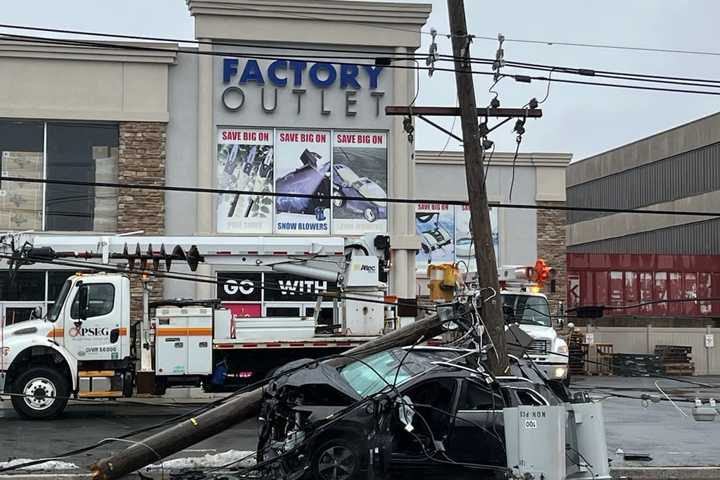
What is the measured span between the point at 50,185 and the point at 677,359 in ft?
70.6

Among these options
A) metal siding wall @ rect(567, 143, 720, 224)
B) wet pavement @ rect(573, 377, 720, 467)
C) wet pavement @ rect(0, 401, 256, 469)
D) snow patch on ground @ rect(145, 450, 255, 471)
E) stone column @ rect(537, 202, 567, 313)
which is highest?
metal siding wall @ rect(567, 143, 720, 224)

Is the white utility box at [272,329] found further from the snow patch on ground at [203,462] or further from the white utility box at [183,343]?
the snow patch on ground at [203,462]

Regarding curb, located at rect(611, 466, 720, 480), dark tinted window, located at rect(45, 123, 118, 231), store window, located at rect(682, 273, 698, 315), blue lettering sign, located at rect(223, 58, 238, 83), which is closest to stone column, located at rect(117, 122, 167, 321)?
dark tinted window, located at rect(45, 123, 118, 231)

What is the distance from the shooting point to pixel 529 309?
2186 centimetres

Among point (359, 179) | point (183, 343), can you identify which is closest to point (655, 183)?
point (359, 179)

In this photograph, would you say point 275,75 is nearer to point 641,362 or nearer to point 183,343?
point 183,343

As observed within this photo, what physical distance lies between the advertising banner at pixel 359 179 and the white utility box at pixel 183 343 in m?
8.95

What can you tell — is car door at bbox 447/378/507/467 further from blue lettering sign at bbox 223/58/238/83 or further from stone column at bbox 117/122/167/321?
blue lettering sign at bbox 223/58/238/83

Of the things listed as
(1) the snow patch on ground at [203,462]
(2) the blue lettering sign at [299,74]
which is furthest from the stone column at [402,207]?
(1) the snow patch on ground at [203,462]

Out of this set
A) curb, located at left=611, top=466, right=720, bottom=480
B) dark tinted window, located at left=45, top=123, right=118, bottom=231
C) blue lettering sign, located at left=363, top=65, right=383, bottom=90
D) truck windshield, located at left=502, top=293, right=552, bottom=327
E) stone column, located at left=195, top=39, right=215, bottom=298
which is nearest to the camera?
curb, located at left=611, top=466, right=720, bottom=480

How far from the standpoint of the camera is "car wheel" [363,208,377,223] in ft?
87.9

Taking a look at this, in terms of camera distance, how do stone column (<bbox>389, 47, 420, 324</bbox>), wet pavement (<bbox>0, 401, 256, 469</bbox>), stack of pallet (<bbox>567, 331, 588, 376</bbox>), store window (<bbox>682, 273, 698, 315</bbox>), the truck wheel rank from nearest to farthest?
wet pavement (<bbox>0, 401, 256, 469</bbox>) < the truck wheel < stone column (<bbox>389, 47, 420, 324</bbox>) < stack of pallet (<bbox>567, 331, 588, 376</bbox>) < store window (<bbox>682, 273, 698, 315</bbox>)

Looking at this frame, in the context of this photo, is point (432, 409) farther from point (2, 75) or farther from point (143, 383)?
point (2, 75)

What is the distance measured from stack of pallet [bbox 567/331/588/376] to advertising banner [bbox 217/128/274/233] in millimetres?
11479
